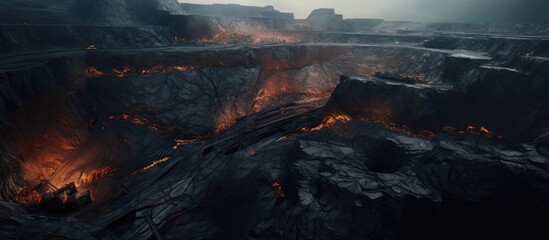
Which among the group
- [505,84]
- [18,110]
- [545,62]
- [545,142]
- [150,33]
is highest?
[150,33]

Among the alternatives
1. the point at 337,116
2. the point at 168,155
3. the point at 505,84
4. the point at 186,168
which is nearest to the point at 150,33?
the point at 168,155

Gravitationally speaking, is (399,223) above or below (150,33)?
below

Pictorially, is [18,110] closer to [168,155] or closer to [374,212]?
[168,155]

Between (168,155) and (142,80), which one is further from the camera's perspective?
(142,80)

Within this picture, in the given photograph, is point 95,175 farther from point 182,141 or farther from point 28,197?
point 182,141

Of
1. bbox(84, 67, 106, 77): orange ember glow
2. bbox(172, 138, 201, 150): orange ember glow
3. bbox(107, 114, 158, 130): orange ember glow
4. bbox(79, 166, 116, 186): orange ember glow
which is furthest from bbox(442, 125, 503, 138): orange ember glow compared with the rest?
bbox(84, 67, 106, 77): orange ember glow

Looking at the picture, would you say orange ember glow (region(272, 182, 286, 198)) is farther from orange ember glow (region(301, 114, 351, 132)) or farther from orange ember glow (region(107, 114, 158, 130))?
orange ember glow (region(107, 114, 158, 130))

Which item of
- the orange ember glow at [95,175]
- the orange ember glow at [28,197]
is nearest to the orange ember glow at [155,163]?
the orange ember glow at [95,175]

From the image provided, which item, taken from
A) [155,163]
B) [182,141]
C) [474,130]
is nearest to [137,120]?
[182,141]

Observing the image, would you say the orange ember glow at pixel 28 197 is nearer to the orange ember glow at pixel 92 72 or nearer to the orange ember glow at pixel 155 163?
the orange ember glow at pixel 155 163
